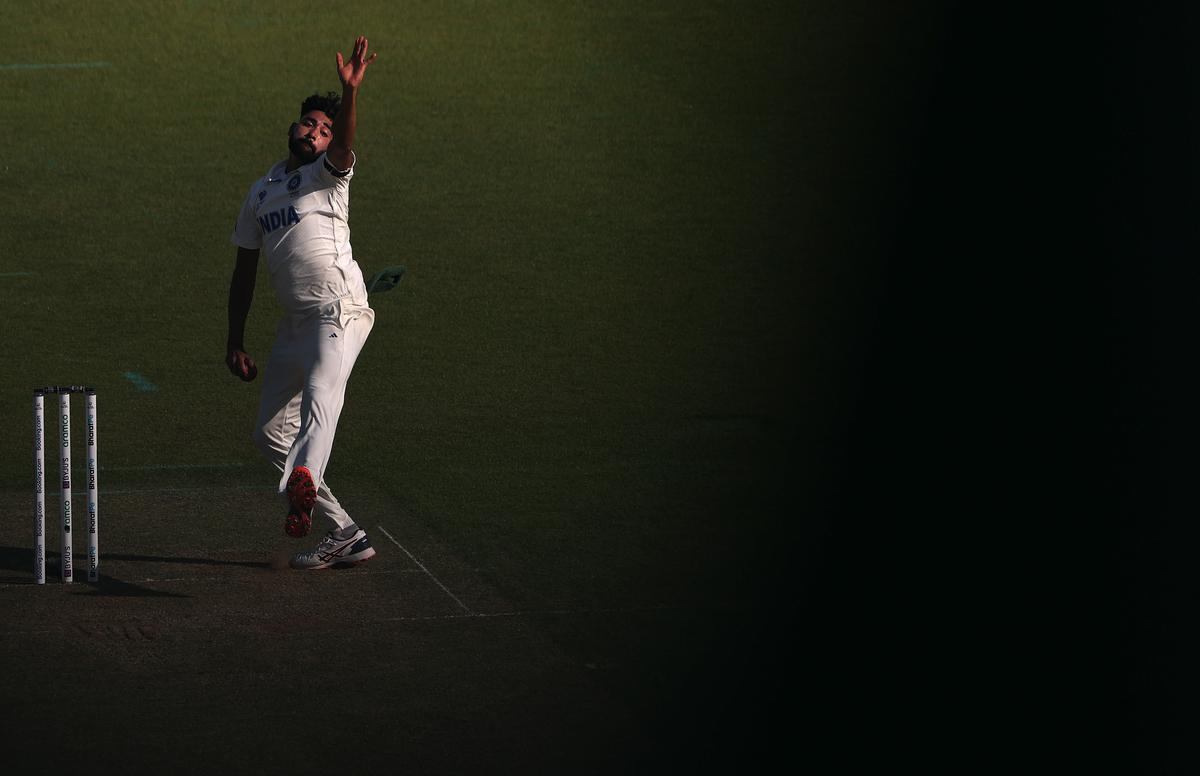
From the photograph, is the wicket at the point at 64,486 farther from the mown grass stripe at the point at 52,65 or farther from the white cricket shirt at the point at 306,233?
the mown grass stripe at the point at 52,65

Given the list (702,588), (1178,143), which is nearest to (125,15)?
(1178,143)

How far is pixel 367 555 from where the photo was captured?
701cm

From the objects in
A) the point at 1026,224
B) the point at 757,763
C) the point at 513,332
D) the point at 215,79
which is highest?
the point at 215,79

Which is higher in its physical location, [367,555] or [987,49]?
[987,49]

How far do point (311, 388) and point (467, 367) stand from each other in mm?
3484

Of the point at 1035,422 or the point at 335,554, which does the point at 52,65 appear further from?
the point at 1035,422

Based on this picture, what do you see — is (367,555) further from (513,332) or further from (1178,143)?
(1178,143)

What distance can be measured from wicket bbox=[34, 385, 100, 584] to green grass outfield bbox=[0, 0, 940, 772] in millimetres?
→ 166

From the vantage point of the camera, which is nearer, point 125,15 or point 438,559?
point 438,559

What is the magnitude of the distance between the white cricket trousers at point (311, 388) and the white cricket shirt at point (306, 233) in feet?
0.28

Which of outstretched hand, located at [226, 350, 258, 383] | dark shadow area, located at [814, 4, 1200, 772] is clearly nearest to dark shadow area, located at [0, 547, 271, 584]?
outstretched hand, located at [226, 350, 258, 383]

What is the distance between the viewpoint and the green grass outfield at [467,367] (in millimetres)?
5574

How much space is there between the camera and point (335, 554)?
273 inches

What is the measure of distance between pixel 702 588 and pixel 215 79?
875 centimetres
